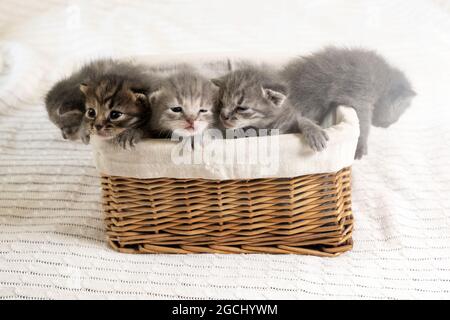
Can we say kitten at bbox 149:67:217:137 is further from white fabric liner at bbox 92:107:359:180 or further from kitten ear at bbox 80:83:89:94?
kitten ear at bbox 80:83:89:94

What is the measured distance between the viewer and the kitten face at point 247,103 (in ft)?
3.94

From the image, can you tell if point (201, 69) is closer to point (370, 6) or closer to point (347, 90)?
point (347, 90)

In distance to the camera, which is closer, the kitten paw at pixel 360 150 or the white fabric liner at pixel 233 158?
the white fabric liner at pixel 233 158

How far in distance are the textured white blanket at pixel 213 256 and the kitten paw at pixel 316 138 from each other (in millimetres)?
288

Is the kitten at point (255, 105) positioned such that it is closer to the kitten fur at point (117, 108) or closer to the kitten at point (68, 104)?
the kitten fur at point (117, 108)

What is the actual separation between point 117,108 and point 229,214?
339mm

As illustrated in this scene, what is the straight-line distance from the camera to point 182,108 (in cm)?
118

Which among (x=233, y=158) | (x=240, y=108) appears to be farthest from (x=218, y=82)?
(x=233, y=158)

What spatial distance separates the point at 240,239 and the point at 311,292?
0.20m

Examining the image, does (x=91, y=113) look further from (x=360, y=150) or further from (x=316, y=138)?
(x=360, y=150)

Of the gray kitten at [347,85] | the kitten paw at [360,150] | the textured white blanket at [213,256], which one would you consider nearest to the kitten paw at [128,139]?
the textured white blanket at [213,256]

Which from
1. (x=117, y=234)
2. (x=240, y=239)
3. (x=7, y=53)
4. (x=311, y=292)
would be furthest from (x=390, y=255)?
(x=7, y=53)

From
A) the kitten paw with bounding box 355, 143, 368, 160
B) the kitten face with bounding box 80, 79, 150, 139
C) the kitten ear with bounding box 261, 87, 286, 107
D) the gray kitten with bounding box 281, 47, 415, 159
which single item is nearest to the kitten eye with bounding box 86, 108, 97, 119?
the kitten face with bounding box 80, 79, 150, 139

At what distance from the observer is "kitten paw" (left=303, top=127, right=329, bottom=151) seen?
3.73 ft
